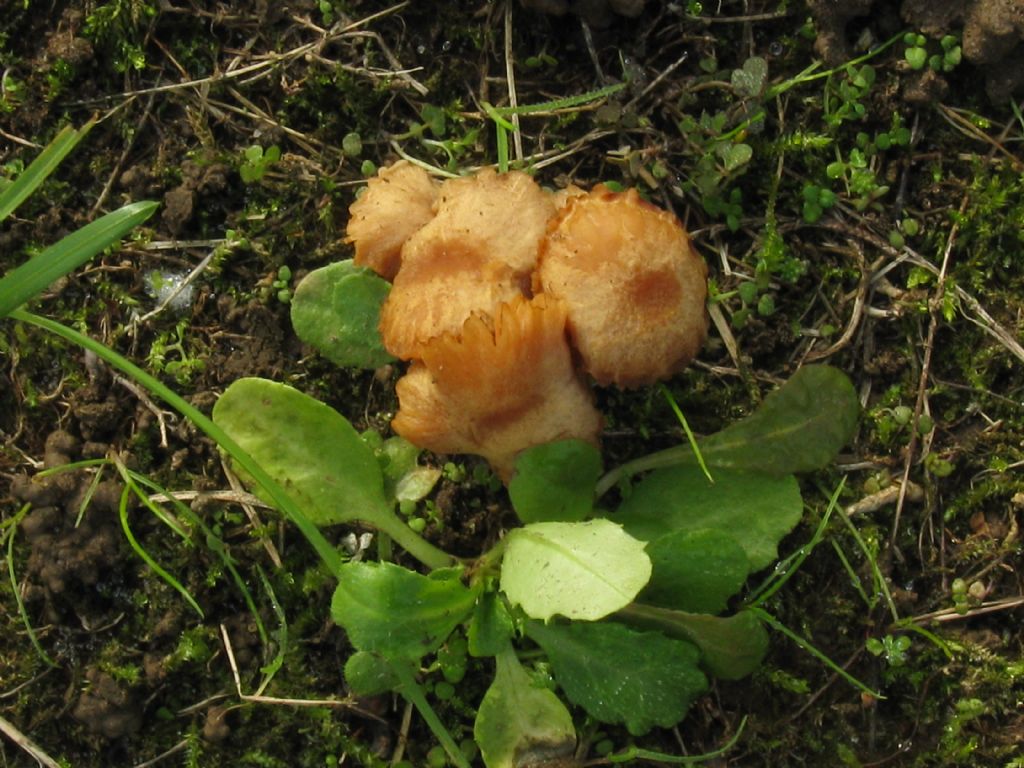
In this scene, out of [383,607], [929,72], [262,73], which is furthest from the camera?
[262,73]

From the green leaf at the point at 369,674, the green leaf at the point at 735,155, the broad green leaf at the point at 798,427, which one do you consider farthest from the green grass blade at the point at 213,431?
the green leaf at the point at 735,155

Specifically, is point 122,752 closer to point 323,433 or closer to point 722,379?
point 323,433

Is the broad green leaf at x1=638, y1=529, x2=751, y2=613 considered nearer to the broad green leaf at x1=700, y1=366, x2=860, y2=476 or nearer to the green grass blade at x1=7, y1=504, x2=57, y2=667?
the broad green leaf at x1=700, y1=366, x2=860, y2=476

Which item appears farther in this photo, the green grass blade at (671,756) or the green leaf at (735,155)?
the green leaf at (735,155)

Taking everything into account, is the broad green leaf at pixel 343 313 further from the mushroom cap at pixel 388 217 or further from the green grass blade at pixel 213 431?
the green grass blade at pixel 213 431

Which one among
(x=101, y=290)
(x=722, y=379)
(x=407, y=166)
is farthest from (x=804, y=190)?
(x=101, y=290)

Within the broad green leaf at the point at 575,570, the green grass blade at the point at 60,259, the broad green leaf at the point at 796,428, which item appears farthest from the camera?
the broad green leaf at the point at 796,428
